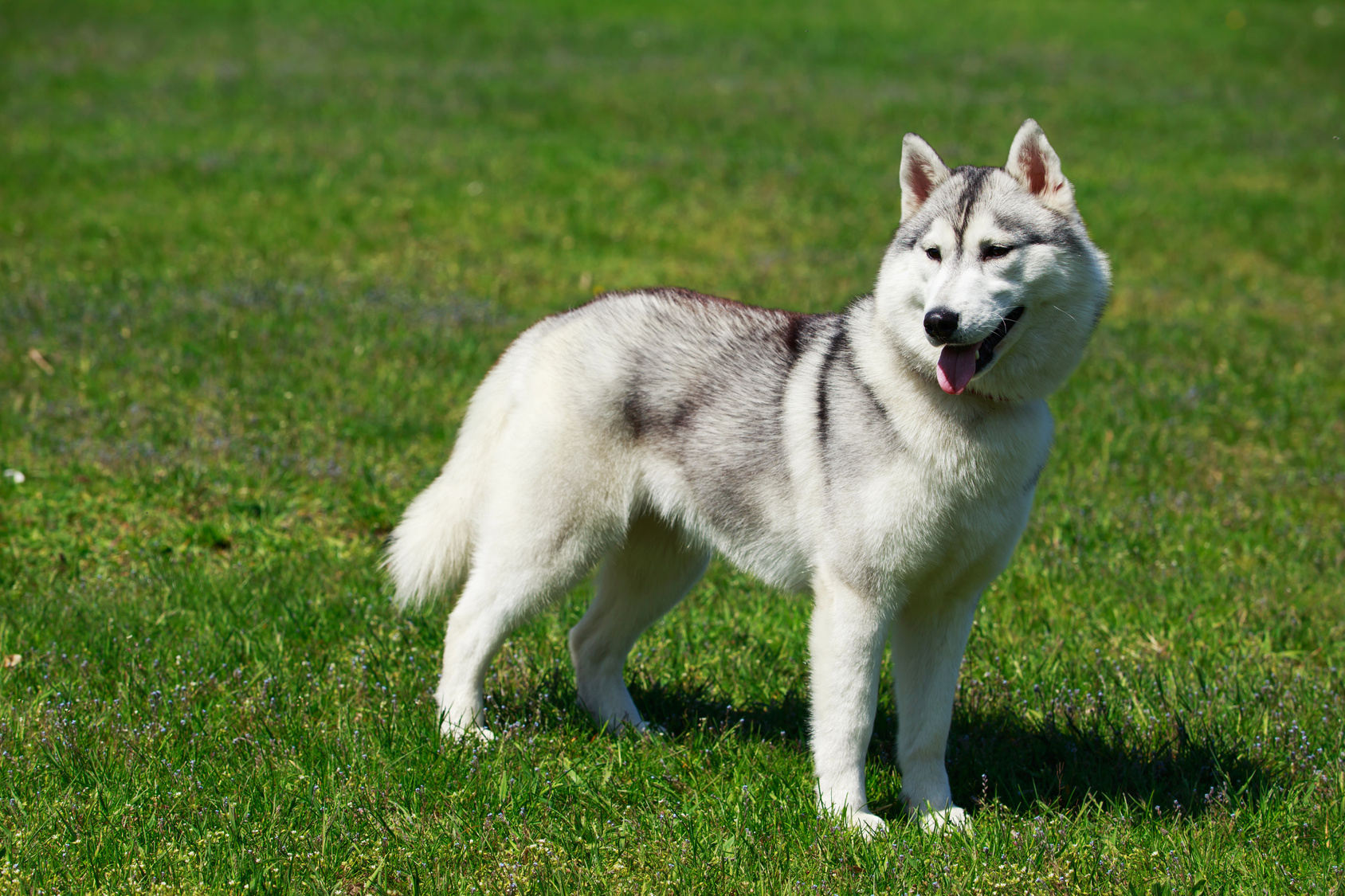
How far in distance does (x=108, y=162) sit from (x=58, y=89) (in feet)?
13.4

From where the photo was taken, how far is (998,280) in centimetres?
323

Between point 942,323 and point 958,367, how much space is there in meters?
0.19

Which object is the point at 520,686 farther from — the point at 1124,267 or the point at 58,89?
the point at 58,89

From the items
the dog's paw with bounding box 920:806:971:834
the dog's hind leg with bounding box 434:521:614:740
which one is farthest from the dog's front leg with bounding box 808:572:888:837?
the dog's hind leg with bounding box 434:521:614:740

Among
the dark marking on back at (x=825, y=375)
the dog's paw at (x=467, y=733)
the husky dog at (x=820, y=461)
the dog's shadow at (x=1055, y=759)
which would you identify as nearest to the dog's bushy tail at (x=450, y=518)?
the husky dog at (x=820, y=461)

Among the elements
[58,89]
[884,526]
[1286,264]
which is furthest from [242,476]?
[58,89]

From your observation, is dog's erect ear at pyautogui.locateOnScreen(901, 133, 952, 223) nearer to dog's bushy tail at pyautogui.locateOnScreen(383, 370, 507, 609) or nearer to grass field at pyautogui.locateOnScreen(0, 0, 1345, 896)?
dog's bushy tail at pyautogui.locateOnScreen(383, 370, 507, 609)

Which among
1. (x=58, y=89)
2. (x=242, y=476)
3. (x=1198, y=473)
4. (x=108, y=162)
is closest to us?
(x=242, y=476)

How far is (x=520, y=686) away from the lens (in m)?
4.45

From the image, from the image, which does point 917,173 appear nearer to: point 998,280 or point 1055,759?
point 998,280

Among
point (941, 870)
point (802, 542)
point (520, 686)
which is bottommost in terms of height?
point (520, 686)

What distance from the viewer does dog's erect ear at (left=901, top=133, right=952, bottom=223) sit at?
3490 millimetres

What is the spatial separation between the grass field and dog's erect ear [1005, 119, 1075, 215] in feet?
5.72

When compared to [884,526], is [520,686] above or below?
below
